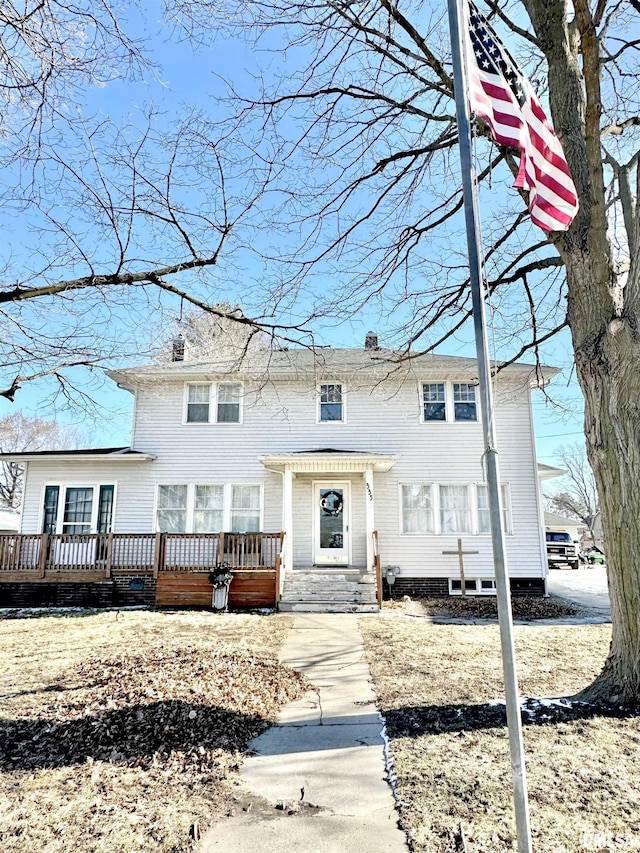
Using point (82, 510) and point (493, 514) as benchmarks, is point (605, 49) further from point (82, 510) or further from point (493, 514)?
point (82, 510)

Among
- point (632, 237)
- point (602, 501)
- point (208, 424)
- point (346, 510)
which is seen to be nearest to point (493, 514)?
point (602, 501)

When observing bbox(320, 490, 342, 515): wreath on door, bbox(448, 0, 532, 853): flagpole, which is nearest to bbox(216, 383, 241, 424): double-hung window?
bbox(320, 490, 342, 515): wreath on door

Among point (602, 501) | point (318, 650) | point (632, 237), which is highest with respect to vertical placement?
point (632, 237)

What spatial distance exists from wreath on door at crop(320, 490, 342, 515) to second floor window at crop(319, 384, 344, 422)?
6.72 feet

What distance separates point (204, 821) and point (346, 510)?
11.3m

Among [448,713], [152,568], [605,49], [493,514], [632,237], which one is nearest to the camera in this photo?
[493,514]

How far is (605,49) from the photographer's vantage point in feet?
23.8

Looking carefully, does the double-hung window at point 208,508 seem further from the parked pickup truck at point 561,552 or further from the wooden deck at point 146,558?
the parked pickup truck at point 561,552

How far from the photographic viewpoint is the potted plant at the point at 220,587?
11.8 m

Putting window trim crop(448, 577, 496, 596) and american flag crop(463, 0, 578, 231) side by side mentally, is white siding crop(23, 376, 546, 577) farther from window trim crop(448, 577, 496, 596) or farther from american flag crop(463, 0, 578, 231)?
american flag crop(463, 0, 578, 231)

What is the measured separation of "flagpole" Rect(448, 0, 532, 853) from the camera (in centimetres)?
225

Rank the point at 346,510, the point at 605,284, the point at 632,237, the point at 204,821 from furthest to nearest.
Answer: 1. the point at 346,510
2. the point at 632,237
3. the point at 605,284
4. the point at 204,821

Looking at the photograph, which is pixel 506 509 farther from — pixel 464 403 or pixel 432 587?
pixel 464 403

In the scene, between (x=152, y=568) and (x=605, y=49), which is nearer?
(x=605, y=49)
